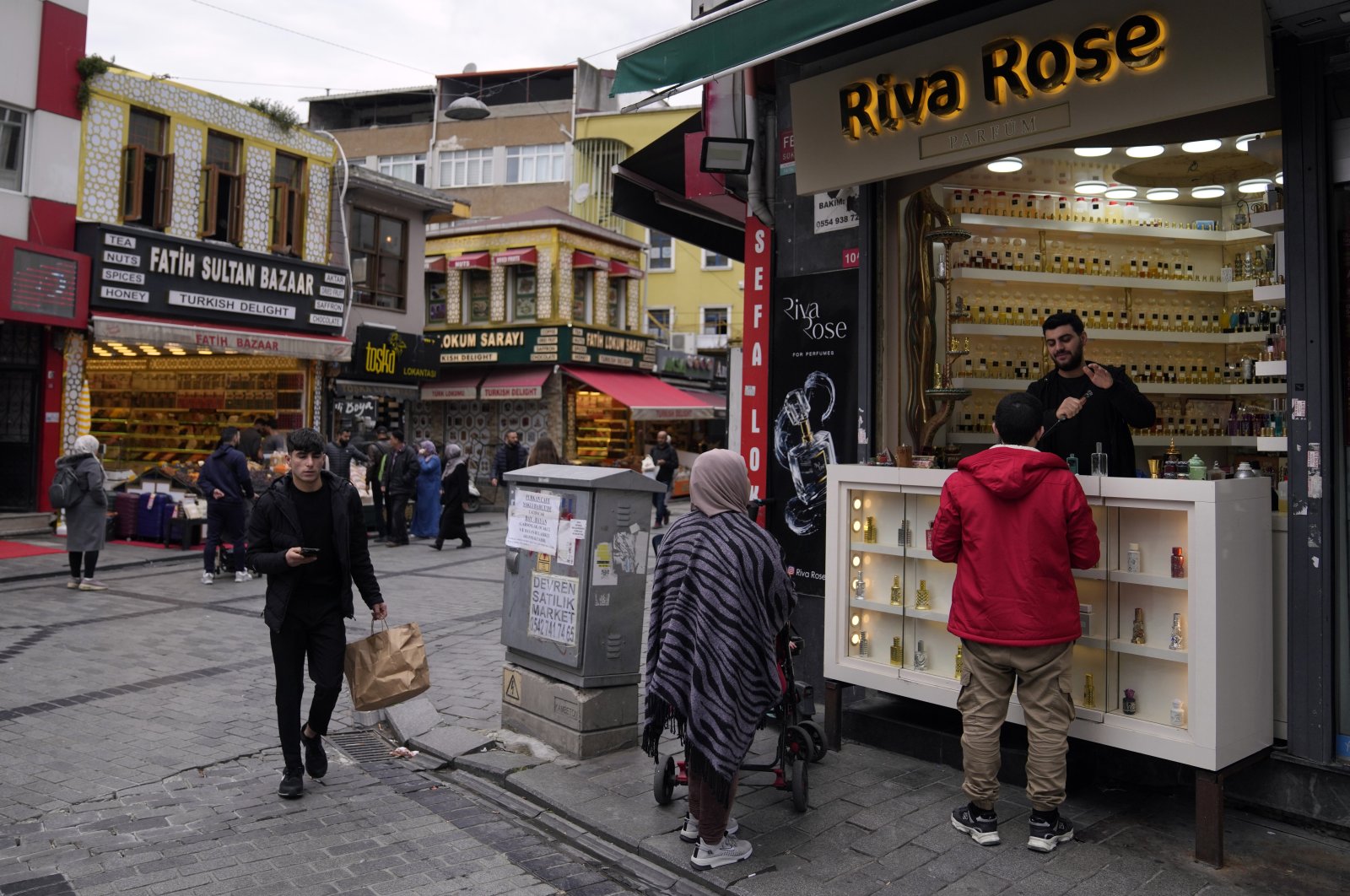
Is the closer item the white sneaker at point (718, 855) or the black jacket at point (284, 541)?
the white sneaker at point (718, 855)

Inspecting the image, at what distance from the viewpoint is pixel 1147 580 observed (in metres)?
4.51

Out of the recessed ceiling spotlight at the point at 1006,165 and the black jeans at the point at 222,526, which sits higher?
the recessed ceiling spotlight at the point at 1006,165

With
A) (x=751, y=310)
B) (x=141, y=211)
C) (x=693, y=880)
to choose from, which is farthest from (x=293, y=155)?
(x=693, y=880)

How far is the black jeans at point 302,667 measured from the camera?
496cm

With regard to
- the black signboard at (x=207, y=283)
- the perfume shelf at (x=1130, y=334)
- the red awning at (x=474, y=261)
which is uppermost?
the red awning at (x=474, y=261)

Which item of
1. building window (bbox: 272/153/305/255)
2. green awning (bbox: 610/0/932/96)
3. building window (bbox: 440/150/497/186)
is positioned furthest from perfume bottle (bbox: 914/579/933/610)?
building window (bbox: 440/150/497/186)

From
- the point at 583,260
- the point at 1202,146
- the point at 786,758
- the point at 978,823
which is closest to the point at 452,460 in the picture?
the point at 786,758

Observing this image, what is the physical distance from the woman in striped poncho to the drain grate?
2228 millimetres

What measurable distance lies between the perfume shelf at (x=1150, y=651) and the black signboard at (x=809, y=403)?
219cm

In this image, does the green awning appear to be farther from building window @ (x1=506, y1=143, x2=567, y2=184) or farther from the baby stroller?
building window @ (x1=506, y1=143, x2=567, y2=184)

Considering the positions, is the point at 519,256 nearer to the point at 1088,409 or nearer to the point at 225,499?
the point at 225,499

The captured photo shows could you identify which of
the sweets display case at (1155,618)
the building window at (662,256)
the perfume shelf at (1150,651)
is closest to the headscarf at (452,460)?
the sweets display case at (1155,618)

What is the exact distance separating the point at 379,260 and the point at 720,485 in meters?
20.5

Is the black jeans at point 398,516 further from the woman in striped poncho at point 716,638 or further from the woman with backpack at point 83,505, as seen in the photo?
the woman in striped poncho at point 716,638
